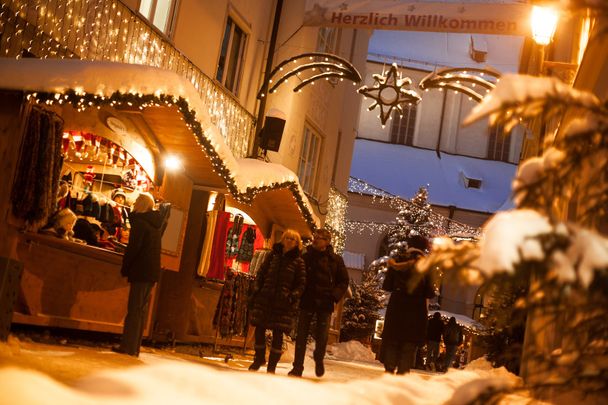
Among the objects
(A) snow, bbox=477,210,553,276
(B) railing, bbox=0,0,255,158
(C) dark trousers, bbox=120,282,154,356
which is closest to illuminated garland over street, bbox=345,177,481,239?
(B) railing, bbox=0,0,255,158

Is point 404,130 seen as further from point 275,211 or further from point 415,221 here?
point 275,211

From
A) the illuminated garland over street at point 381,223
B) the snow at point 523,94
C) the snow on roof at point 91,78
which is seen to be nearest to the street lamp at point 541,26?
the snow on roof at point 91,78

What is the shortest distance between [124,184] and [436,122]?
36754 mm

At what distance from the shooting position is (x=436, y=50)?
5075 centimetres

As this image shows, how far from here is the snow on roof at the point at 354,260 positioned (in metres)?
42.3

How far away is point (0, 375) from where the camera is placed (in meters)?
3.54

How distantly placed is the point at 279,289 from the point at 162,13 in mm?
5933

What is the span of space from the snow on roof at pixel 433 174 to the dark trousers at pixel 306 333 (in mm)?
33179

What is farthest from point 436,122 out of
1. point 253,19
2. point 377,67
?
point 253,19

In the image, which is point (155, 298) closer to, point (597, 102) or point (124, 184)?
point (124, 184)

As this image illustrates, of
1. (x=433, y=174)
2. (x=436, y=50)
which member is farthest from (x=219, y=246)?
(x=436, y=50)

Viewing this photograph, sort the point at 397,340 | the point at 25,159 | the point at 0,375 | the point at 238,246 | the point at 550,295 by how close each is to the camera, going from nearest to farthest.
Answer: the point at 550,295 → the point at 0,375 → the point at 25,159 → the point at 397,340 → the point at 238,246

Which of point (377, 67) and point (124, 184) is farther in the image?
point (377, 67)

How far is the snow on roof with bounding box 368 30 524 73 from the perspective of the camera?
4966cm
